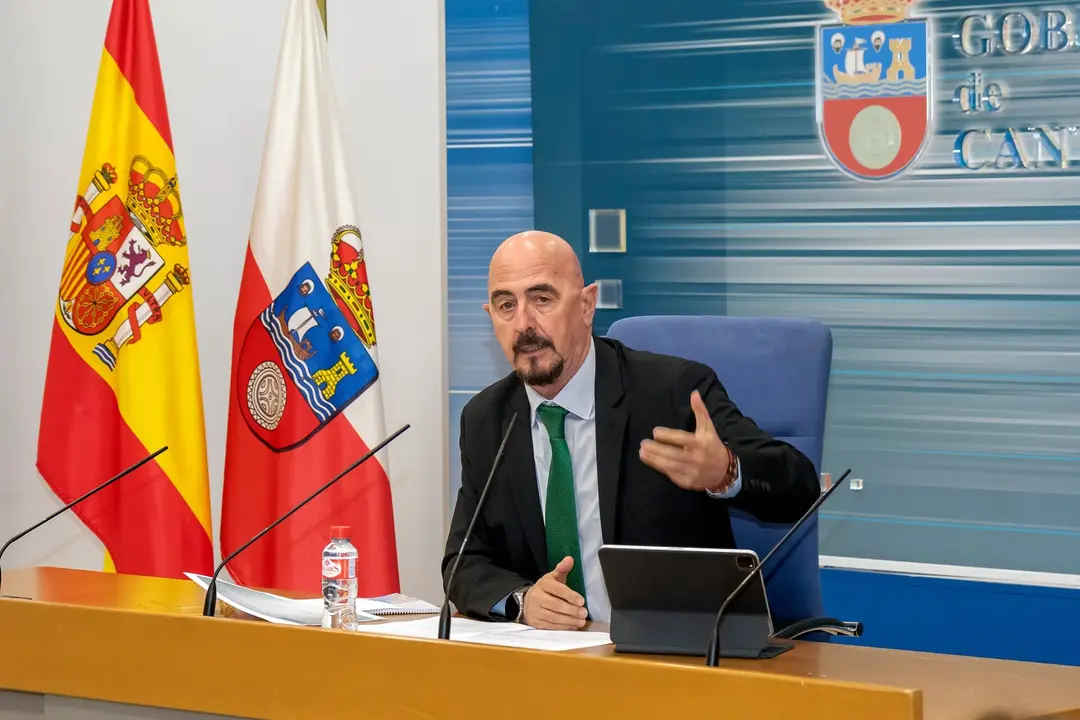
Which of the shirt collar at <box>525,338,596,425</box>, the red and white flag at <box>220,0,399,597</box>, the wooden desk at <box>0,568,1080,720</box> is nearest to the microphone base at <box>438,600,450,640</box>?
the wooden desk at <box>0,568,1080,720</box>

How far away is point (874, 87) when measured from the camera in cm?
328

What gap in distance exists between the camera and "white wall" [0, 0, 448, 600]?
3.93 metres

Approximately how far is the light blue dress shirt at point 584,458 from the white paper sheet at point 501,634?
40 cm

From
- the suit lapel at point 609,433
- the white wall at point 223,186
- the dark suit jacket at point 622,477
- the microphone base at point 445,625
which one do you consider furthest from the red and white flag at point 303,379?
the microphone base at point 445,625

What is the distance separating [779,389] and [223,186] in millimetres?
2302

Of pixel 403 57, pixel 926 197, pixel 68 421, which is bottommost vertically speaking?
pixel 68 421

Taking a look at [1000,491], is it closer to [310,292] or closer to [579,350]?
[579,350]

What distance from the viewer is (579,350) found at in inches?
98.0

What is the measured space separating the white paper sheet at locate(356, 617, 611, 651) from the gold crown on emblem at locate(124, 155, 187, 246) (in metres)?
1.82

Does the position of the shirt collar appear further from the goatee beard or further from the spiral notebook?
the spiral notebook

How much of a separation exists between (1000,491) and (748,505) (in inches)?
51.3

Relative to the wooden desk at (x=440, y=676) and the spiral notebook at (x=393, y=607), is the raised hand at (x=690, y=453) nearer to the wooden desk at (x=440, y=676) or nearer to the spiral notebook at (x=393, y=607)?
the wooden desk at (x=440, y=676)

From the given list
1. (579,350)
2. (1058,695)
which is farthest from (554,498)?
(1058,695)

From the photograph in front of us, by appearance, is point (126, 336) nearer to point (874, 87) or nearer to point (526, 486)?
point (526, 486)
